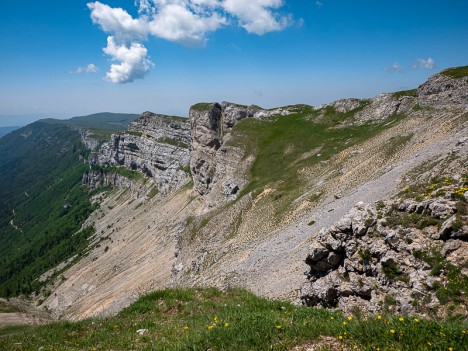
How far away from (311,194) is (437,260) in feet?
99.6

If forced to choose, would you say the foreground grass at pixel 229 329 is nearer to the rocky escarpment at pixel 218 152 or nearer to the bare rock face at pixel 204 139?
the rocky escarpment at pixel 218 152

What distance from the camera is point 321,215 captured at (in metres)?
35.2

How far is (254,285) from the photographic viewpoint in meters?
27.2

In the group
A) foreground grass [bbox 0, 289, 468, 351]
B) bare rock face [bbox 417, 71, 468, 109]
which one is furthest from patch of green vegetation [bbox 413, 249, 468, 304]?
bare rock face [bbox 417, 71, 468, 109]

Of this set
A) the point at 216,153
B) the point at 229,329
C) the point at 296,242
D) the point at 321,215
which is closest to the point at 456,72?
the point at 321,215

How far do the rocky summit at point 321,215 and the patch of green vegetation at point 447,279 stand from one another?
0.04 meters

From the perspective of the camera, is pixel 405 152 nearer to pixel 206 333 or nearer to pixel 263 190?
pixel 263 190

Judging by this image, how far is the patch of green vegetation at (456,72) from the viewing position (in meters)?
55.8

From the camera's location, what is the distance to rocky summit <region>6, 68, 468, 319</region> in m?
15.2

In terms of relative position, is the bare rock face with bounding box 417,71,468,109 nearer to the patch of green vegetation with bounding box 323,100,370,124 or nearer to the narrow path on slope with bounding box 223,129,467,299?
the patch of green vegetation with bounding box 323,100,370,124

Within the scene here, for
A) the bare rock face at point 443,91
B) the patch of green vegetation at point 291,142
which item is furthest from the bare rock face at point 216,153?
the bare rock face at point 443,91

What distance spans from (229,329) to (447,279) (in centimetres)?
953

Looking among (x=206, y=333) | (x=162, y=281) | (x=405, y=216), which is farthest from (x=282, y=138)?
(x=206, y=333)

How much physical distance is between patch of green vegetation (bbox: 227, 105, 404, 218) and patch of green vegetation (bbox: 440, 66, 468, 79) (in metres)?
11.0
